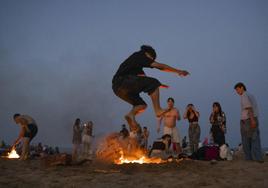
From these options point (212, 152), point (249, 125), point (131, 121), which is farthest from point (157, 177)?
point (249, 125)

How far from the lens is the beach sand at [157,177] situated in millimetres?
4859

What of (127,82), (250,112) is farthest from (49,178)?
(250,112)

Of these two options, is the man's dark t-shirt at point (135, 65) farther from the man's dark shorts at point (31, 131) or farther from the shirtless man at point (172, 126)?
the man's dark shorts at point (31, 131)

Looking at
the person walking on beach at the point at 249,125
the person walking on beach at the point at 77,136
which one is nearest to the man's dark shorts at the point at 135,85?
the person walking on beach at the point at 249,125

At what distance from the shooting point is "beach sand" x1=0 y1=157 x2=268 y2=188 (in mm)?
4859

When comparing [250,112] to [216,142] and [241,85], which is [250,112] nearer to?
[241,85]

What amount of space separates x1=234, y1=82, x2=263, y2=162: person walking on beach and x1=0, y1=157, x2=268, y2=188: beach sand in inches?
61.1

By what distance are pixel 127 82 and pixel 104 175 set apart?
1.84 metres

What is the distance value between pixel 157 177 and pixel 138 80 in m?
1.88

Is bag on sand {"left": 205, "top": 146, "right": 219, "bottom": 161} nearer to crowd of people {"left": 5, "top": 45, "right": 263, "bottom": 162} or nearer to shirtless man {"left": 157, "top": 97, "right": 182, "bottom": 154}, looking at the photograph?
crowd of people {"left": 5, "top": 45, "right": 263, "bottom": 162}

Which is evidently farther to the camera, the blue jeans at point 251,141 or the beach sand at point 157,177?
the blue jeans at point 251,141

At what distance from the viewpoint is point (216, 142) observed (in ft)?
30.7

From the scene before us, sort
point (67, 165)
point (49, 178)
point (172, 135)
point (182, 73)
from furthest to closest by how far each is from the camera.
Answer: point (172, 135)
point (67, 165)
point (182, 73)
point (49, 178)

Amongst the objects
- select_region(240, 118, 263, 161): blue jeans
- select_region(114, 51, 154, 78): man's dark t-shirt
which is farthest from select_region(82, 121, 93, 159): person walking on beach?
select_region(114, 51, 154, 78): man's dark t-shirt
